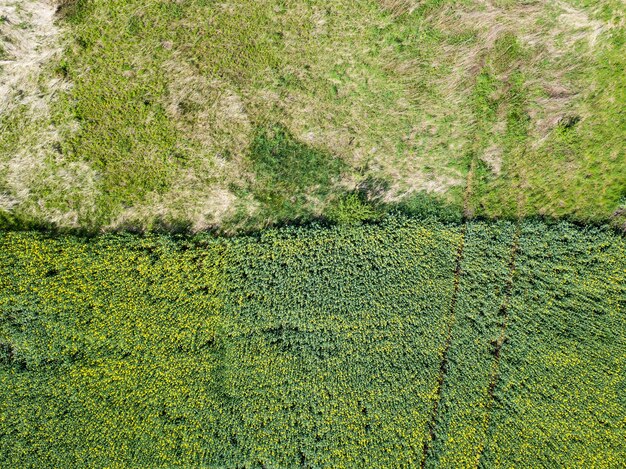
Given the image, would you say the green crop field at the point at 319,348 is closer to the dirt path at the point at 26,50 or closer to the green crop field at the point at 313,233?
the green crop field at the point at 313,233

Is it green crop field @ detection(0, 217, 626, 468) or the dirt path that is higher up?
the dirt path

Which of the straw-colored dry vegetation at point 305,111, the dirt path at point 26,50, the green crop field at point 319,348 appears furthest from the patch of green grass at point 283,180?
the dirt path at point 26,50

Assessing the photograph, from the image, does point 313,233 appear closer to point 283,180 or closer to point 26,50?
point 283,180

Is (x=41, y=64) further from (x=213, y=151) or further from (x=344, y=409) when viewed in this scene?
(x=344, y=409)

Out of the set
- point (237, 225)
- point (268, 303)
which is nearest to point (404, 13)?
point (237, 225)

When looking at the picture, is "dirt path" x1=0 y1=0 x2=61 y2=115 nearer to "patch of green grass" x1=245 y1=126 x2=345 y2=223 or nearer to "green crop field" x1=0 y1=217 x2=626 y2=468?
"green crop field" x1=0 y1=217 x2=626 y2=468

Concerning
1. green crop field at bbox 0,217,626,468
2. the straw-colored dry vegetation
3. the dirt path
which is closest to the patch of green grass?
the straw-colored dry vegetation

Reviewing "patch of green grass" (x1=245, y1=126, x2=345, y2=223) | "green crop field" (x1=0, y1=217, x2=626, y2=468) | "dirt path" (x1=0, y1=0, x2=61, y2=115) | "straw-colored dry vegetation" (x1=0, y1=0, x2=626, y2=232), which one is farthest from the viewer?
"patch of green grass" (x1=245, y1=126, x2=345, y2=223)
